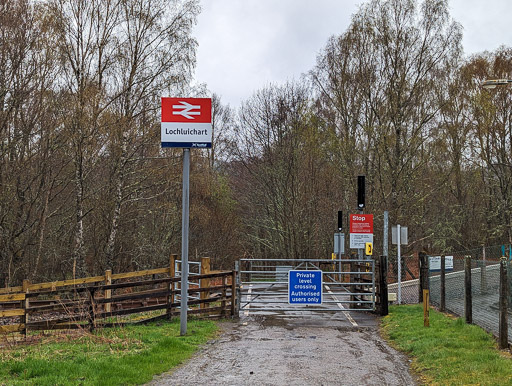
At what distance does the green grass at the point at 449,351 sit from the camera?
25.2 ft

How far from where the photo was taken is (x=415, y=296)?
68.1ft

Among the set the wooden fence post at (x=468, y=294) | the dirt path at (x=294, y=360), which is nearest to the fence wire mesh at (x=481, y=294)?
the wooden fence post at (x=468, y=294)

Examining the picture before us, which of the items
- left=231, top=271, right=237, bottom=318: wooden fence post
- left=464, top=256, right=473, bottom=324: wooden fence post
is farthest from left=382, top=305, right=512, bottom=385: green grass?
left=231, top=271, right=237, bottom=318: wooden fence post

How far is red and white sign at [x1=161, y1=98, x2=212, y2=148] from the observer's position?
11.7 metres

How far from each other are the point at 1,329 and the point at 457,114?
31092mm

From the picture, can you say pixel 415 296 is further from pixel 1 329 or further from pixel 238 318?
pixel 1 329

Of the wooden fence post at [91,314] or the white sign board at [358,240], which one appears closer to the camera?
the wooden fence post at [91,314]

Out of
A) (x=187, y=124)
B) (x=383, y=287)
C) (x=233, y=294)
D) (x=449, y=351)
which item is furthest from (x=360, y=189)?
(x=449, y=351)

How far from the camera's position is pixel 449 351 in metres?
9.32

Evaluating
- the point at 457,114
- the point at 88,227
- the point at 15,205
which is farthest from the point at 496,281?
the point at 457,114

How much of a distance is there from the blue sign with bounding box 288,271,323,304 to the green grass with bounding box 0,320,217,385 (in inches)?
137

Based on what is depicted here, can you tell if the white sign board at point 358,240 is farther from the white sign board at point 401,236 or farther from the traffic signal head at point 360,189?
the white sign board at point 401,236

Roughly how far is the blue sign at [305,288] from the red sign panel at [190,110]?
553 cm

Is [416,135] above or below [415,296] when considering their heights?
above
